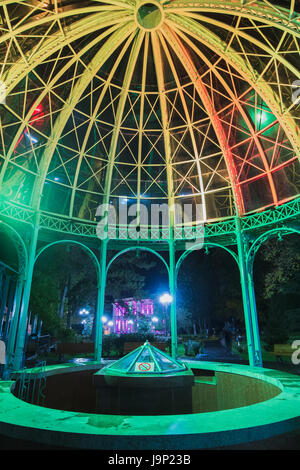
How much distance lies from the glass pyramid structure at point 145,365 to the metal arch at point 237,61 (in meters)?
12.7

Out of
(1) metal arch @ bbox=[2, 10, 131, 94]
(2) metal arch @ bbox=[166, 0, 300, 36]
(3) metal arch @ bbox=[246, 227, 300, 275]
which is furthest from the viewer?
(3) metal arch @ bbox=[246, 227, 300, 275]

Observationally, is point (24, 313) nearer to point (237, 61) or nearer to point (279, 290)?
point (237, 61)

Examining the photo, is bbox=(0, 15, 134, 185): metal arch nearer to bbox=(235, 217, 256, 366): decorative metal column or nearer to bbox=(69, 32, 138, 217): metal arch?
bbox=(69, 32, 138, 217): metal arch

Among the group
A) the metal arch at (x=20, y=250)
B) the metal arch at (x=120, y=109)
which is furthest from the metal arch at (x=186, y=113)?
the metal arch at (x=20, y=250)

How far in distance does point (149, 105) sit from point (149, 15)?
5.34m

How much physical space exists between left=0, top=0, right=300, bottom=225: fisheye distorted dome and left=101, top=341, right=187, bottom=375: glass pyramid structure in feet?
38.4

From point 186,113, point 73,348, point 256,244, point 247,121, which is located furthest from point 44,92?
point 73,348

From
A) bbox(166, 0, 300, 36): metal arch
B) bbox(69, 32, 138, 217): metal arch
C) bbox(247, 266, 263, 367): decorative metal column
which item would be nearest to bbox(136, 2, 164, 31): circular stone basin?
bbox(166, 0, 300, 36): metal arch

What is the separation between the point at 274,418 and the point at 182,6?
16.5m

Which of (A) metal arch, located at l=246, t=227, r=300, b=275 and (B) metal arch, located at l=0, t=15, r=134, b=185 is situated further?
(A) metal arch, located at l=246, t=227, r=300, b=275

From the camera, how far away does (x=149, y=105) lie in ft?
64.2

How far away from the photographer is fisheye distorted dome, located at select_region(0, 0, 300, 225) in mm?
14039

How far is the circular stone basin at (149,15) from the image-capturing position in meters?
14.6
